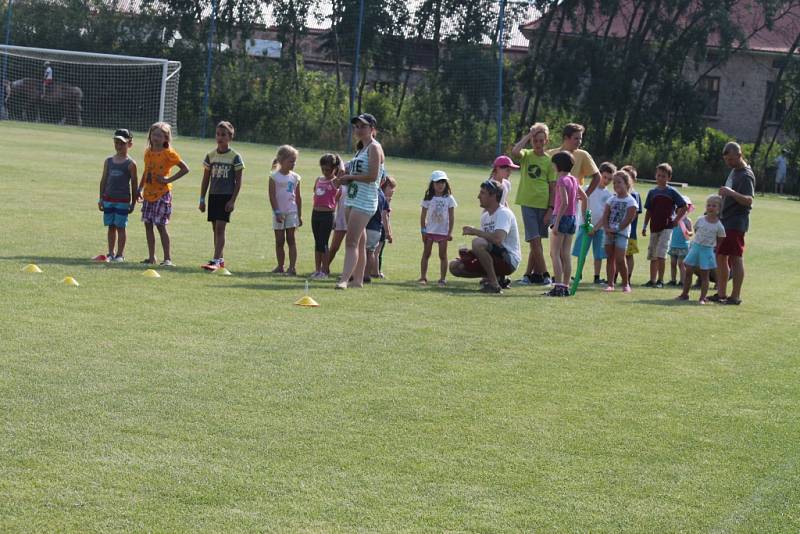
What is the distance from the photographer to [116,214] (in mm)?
12859

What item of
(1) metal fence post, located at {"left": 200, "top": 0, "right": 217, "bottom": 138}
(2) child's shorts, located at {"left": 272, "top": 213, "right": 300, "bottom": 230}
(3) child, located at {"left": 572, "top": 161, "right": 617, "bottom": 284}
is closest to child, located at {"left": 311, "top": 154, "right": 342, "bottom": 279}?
(2) child's shorts, located at {"left": 272, "top": 213, "right": 300, "bottom": 230}

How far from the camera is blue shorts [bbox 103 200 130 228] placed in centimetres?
1283

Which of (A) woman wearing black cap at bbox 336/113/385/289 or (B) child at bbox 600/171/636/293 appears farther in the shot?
(B) child at bbox 600/171/636/293

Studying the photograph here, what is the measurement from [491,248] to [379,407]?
6.36 meters

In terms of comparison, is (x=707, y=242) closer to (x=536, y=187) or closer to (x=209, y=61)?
(x=536, y=187)

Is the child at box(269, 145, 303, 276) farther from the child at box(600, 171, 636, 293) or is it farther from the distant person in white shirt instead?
the distant person in white shirt

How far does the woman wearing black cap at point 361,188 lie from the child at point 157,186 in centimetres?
216

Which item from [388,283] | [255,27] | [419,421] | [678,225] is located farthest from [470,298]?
[255,27]

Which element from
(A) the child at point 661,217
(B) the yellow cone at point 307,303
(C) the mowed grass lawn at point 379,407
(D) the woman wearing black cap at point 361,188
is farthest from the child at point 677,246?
(B) the yellow cone at point 307,303

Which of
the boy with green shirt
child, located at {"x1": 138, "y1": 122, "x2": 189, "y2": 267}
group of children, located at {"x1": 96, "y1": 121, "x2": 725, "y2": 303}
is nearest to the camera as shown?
group of children, located at {"x1": 96, "y1": 121, "x2": 725, "y2": 303}

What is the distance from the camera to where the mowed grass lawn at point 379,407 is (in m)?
5.16

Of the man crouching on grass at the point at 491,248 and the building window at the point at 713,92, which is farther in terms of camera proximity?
the building window at the point at 713,92

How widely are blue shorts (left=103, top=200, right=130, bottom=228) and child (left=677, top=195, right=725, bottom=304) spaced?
642 centimetres

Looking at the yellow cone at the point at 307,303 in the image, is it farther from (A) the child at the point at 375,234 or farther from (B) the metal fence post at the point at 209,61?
(B) the metal fence post at the point at 209,61
